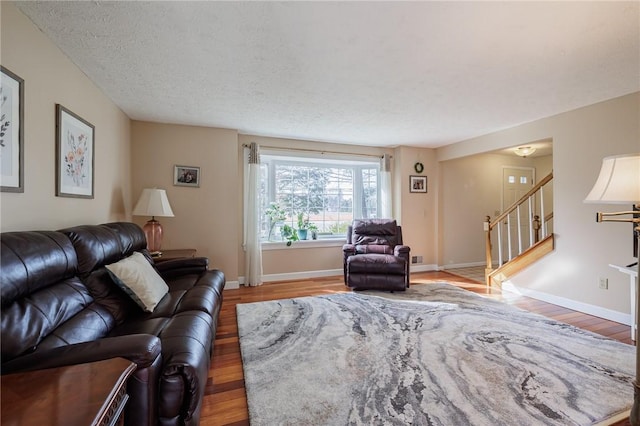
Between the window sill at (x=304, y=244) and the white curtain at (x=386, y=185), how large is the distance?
3.15 ft

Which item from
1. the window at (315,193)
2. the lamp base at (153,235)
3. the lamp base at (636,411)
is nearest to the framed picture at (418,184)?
the window at (315,193)

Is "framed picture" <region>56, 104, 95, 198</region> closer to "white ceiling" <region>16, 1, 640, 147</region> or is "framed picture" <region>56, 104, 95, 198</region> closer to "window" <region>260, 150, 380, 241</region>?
"white ceiling" <region>16, 1, 640, 147</region>

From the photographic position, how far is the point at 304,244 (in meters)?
4.69

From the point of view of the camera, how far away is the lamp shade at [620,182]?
151cm

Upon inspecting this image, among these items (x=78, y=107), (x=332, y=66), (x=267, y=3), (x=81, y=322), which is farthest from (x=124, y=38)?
(x=81, y=322)

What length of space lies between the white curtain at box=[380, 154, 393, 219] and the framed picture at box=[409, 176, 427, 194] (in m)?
0.41

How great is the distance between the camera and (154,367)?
1.19 metres

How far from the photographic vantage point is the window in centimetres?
462

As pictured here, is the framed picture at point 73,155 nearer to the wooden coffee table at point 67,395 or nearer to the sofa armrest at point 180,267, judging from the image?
the sofa armrest at point 180,267

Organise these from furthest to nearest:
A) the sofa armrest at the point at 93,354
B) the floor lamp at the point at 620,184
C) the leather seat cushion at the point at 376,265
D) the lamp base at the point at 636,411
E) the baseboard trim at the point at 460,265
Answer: the baseboard trim at the point at 460,265, the leather seat cushion at the point at 376,265, the floor lamp at the point at 620,184, the lamp base at the point at 636,411, the sofa armrest at the point at 93,354

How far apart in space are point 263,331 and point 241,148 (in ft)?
9.05

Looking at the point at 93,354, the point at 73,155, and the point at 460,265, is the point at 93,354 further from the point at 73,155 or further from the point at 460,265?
the point at 460,265

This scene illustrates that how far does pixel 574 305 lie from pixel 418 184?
9.07ft

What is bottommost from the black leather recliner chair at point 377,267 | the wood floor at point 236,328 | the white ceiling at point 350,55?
the wood floor at point 236,328
